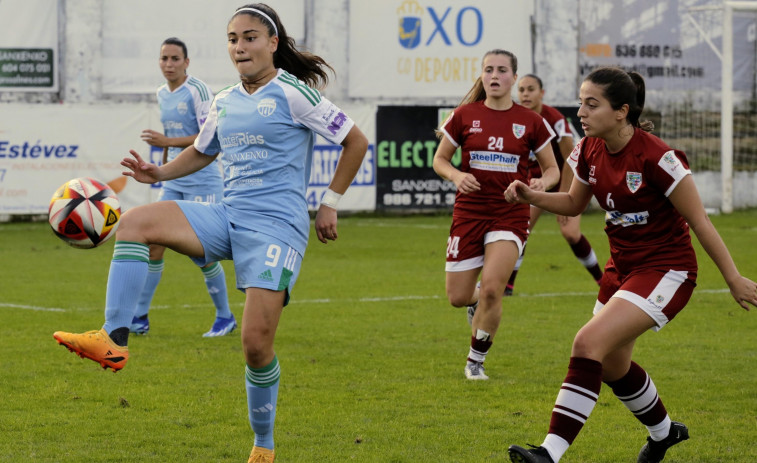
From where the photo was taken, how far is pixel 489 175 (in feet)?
26.5

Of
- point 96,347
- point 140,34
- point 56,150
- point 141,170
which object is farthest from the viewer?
point 140,34

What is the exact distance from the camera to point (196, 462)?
217 inches

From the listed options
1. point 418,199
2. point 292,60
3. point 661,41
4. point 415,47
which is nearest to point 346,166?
point 292,60

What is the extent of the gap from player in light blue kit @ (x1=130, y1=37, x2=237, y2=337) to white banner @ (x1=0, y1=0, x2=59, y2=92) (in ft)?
41.8

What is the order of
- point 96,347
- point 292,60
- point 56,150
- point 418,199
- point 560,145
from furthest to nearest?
point 418,199 → point 56,150 → point 560,145 → point 292,60 → point 96,347

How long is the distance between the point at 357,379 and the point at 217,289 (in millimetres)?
2279

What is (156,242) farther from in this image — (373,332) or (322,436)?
(373,332)

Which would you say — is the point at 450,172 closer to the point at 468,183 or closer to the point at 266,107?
the point at 468,183

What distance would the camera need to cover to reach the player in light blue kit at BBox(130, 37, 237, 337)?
959 centimetres

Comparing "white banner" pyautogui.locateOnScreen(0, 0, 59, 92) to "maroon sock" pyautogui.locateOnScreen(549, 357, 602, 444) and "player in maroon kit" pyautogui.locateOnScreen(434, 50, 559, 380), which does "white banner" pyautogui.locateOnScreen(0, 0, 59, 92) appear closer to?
"player in maroon kit" pyautogui.locateOnScreen(434, 50, 559, 380)

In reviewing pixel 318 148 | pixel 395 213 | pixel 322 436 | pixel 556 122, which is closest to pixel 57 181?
pixel 318 148

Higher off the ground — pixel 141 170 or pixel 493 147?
pixel 493 147

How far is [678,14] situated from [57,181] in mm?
14273

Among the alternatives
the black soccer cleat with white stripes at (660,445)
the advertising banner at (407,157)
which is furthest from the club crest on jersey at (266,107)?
the advertising banner at (407,157)
